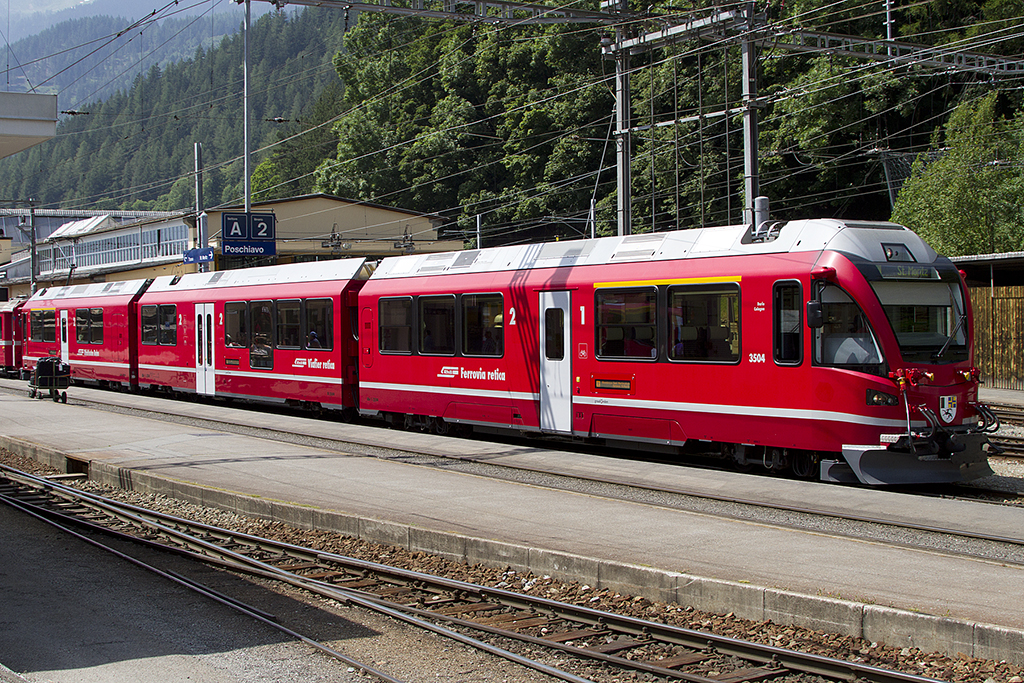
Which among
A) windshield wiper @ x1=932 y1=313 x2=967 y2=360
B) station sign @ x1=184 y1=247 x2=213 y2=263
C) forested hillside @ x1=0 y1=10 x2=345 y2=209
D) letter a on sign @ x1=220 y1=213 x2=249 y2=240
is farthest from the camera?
forested hillside @ x1=0 y1=10 x2=345 y2=209

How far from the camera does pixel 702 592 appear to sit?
706cm

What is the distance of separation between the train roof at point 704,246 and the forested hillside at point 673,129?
6.29 metres

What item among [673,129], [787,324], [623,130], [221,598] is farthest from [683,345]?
[673,129]

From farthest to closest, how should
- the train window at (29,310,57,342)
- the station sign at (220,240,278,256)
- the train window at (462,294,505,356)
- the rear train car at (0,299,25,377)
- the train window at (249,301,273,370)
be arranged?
the rear train car at (0,299,25,377)
the train window at (29,310,57,342)
the station sign at (220,240,278,256)
the train window at (249,301,273,370)
the train window at (462,294,505,356)

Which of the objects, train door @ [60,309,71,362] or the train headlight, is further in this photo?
train door @ [60,309,71,362]

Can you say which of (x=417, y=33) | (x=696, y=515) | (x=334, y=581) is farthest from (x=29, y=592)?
(x=417, y=33)

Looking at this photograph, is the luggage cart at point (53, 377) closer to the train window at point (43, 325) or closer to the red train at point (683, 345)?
the red train at point (683, 345)

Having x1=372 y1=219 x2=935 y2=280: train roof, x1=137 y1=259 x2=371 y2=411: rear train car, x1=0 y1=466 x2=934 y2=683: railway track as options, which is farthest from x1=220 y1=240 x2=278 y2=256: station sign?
x1=0 y1=466 x2=934 y2=683: railway track

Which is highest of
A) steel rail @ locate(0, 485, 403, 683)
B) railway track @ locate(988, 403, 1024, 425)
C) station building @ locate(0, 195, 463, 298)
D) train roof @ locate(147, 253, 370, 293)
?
station building @ locate(0, 195, 463, 298)

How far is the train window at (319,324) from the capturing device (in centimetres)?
2014

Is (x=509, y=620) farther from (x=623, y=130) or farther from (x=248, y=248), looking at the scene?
(x=248, y=248)

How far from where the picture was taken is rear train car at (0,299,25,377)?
38.6m

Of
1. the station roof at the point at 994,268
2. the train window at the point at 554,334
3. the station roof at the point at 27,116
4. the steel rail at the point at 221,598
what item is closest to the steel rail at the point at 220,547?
the steel rail at the point at 221,598

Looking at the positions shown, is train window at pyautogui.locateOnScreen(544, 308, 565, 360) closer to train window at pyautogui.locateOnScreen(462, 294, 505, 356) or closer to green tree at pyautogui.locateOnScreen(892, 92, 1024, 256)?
train window at pyautogui.locateOnScreen(462, 294, 505, 356)
